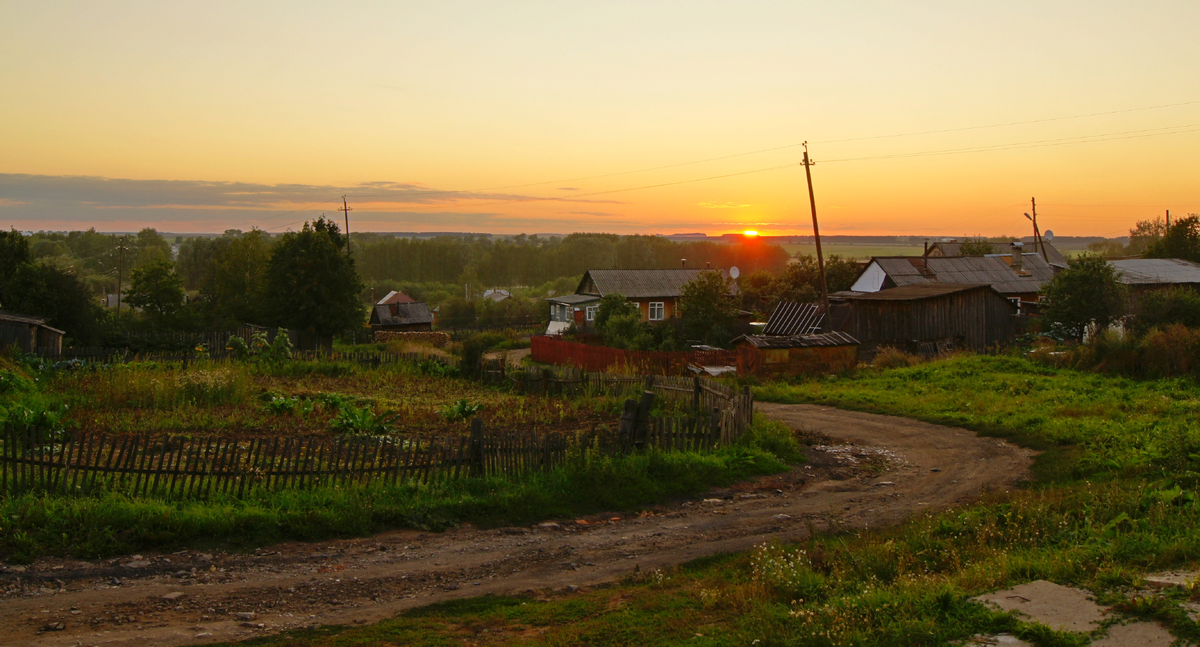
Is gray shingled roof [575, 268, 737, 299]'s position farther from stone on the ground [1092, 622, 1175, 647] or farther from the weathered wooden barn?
stone on the ground [1092, 622, 1175, 647]

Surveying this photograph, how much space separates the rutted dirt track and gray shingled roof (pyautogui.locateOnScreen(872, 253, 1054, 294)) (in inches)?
1409

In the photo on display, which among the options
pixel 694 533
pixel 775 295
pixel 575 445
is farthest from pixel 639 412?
pixel 775 295

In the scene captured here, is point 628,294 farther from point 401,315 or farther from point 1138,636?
point 1138,636

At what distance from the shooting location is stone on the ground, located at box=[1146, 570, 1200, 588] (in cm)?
609

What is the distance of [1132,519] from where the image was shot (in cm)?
838

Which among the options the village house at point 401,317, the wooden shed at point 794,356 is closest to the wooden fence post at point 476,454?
the wooden shed at point 794,356

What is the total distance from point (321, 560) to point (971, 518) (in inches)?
302

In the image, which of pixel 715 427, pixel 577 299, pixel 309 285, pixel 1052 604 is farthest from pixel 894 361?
pixel 577 299

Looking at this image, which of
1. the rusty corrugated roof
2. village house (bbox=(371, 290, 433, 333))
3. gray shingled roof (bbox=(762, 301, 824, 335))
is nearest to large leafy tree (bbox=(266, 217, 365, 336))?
village house (bbox=(371, 290, 433, 333))

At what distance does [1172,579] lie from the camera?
6.29 meters

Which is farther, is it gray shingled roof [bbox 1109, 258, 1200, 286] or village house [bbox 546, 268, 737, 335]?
village house [bbox 546, 268, 737, 335]

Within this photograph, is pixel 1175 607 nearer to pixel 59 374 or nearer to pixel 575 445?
pixel 575 445

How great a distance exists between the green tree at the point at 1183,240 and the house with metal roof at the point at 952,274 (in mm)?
15295

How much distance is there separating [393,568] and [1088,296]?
31687 mm
